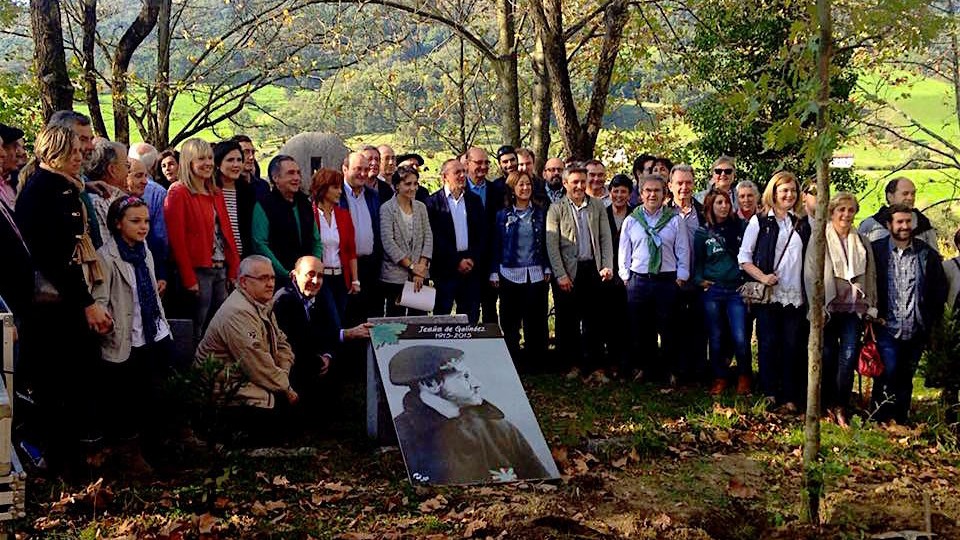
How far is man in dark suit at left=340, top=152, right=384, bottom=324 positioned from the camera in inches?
358

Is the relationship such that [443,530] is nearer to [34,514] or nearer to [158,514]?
[158,514]

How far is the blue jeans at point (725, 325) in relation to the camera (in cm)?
927

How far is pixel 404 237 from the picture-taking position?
9.22 m

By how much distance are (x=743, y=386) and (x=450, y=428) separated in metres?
3.79

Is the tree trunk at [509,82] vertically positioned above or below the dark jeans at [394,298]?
above

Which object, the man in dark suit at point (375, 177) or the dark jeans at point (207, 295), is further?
the man in dark suit at point (375, 177)

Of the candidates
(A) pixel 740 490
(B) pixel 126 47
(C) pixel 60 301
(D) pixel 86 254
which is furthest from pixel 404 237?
(B) pixel 126 47

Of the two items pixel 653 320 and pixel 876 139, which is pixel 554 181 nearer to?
pixel 653 320

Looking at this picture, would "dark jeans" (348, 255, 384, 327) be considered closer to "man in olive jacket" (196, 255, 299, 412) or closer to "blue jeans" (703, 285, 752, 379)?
"man in olive jacket" (196, 255, 299, 412)

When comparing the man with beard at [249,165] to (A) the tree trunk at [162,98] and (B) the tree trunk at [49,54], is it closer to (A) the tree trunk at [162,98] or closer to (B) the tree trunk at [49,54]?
(B) the tree trunk at [49,54]

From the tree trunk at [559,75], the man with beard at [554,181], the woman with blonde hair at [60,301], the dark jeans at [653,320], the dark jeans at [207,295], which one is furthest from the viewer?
the tree trunk at [559,75]

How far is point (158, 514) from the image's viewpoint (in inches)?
220

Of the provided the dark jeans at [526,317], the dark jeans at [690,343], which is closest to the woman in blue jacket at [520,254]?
the dark jeans at [526,317]

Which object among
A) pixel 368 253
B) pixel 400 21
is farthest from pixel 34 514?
pixel 400 21
